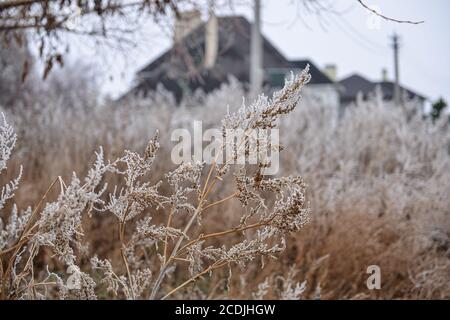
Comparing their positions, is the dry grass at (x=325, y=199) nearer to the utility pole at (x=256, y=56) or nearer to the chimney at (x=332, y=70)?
the utility pole at (x=256, y=56)

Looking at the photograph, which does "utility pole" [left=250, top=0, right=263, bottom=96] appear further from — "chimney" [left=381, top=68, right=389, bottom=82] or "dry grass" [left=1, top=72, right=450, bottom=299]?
"chimney" [left=381, top=68, right=389, bottom=82]

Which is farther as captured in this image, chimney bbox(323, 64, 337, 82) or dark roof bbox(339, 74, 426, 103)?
chimney bbox(323, 64, 337, 82)

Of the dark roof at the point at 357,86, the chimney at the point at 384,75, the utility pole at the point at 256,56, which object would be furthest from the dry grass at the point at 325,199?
the chimney at the point at 384,75

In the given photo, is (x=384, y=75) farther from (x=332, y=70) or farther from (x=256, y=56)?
(x=256, y=56)

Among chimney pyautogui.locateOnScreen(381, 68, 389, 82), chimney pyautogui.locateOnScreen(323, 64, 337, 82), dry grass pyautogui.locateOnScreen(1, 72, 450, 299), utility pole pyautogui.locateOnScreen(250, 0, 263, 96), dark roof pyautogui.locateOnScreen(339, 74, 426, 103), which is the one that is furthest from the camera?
chimney pyautogui.locateOnScreen(381, 68, 389, 82)

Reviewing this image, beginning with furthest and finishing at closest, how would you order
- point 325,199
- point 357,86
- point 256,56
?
point 357,86 < point 256,56 < point 325,199

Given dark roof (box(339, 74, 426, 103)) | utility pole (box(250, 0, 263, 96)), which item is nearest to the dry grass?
utility pole (box(250, 0, 263, 96))

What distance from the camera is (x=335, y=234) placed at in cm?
355

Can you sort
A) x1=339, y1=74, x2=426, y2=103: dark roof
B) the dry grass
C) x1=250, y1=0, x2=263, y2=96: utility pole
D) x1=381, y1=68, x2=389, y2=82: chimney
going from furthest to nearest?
x1=381, y1=68, x2=389, y2=82: chimney, x1=339, y1=74, x2=426, y2=103: dark roof, x1=250, y1=0, x2=263, y2=96: utility pole, the dry grass

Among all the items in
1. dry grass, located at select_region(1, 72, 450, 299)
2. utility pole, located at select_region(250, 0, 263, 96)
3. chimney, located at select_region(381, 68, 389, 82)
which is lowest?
dry grass, located at select_region(1, 72, 450, 299)

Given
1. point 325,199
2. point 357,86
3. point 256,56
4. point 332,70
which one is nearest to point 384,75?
point 357,86

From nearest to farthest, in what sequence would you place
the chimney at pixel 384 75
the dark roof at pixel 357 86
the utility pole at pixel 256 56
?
the utility pole at pixel 256 56 < the dark roof at pixel 357 86 < the chimney at pixel 384 75

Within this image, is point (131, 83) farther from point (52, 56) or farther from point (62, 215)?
point (62, 215)

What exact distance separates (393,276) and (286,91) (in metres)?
2.29
